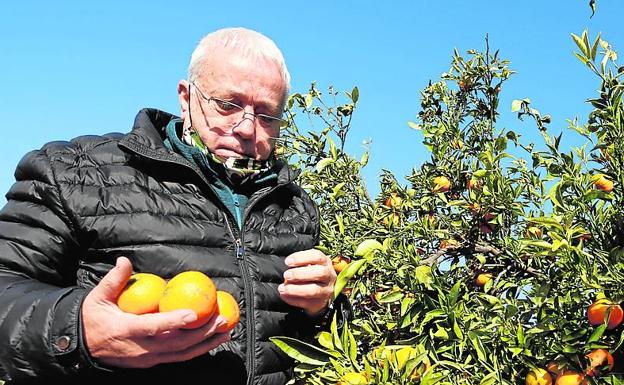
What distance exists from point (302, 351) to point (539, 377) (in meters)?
0.67

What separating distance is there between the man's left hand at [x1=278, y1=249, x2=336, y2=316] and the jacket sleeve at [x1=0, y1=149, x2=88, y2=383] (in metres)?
0.43

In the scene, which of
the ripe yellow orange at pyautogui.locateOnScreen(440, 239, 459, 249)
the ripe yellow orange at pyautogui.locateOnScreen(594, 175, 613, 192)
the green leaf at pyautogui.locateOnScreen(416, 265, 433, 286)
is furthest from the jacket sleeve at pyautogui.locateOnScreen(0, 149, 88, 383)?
the ripe yellow orange at pyautogui.locateOnScreen(440, 239, 459, 249)

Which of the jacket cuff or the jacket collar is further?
the jacket collar

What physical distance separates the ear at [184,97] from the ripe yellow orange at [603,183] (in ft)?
3.59

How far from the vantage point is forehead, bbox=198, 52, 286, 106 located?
1677 mm

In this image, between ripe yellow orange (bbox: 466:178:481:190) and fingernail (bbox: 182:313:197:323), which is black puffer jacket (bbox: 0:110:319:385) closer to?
fingernail (bbox: 182:313:197:323)

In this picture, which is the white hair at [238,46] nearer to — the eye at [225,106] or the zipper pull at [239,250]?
the eye at [225,106]

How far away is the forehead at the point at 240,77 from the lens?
1.68 metres

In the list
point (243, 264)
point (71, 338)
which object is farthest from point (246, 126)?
point (71, 338)

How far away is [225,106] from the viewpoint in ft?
5.51

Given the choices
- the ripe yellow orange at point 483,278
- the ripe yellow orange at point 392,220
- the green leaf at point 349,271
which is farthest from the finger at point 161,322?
the ripe yellow orange at point 483,278

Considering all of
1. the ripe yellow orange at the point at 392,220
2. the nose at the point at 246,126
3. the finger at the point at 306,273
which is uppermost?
the nose at the point at 246,126

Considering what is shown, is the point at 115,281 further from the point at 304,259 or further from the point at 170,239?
the point at 304,259

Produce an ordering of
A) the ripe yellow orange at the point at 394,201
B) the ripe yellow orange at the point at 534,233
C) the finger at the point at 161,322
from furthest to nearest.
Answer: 1. the ripe yellow orange at the point at 394,201
2. the ripe yellow orange at the point at 534,233
3. the finger at the point at 161,322
